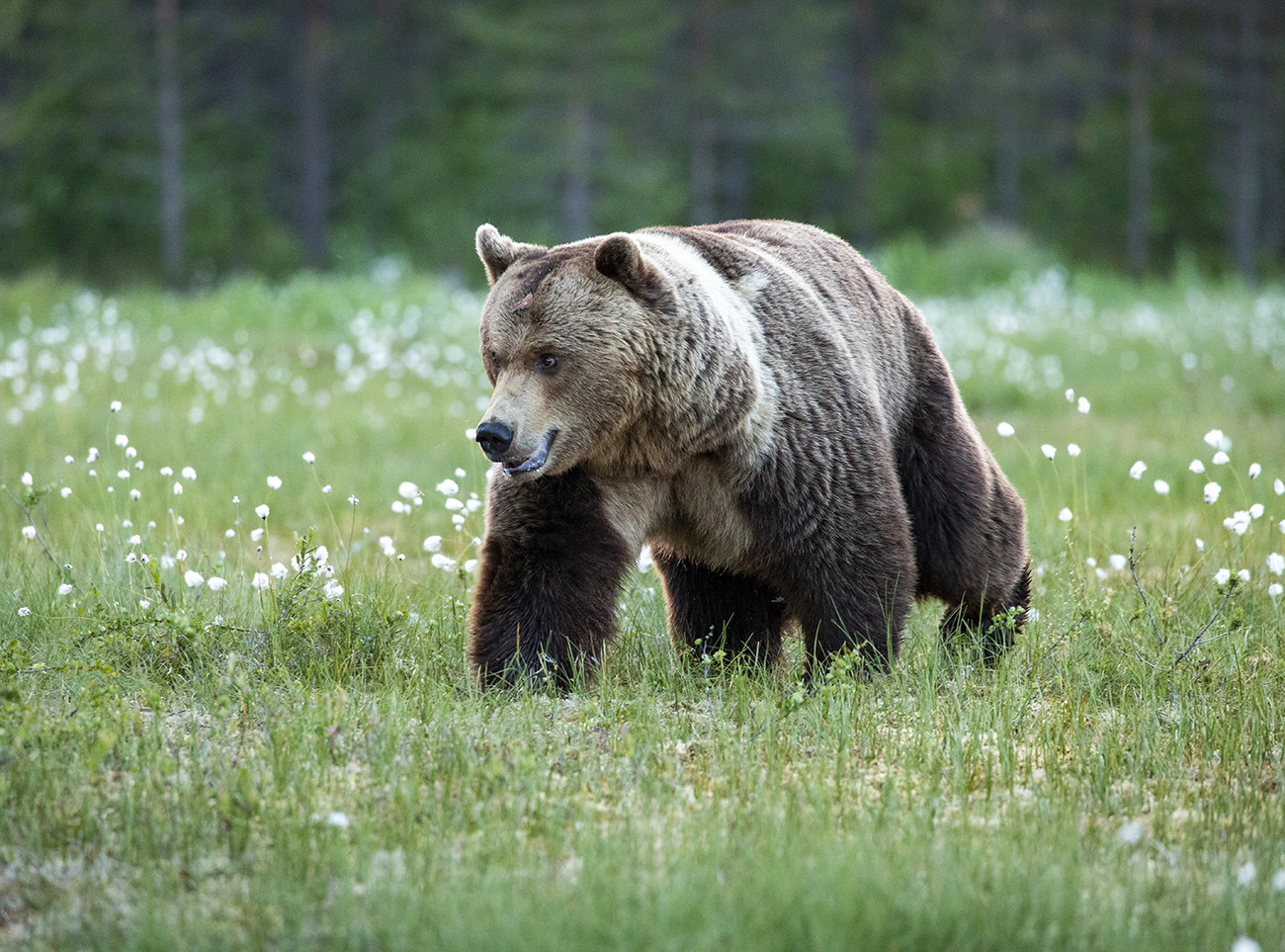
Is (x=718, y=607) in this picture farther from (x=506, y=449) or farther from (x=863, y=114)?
(x=863, y=114)

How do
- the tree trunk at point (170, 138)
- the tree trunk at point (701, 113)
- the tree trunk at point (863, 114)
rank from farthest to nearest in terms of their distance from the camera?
the tree trunk at point (863, 114)
the tree trunk at point (701, 113)
the tree trunk at point (170, 138)

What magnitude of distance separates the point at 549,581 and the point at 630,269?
935 millimetres

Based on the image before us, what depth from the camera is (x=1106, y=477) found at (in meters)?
8.07

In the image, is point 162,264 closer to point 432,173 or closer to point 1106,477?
point 432,173

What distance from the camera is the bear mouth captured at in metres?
3.67

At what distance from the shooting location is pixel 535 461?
3.70m

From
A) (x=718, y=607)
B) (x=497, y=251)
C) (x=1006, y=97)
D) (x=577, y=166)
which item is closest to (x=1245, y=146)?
(x=1006, y=97)

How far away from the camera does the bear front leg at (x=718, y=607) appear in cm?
459

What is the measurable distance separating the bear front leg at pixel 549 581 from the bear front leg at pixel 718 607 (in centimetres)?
65

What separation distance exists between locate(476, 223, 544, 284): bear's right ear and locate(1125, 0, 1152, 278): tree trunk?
1218 inches

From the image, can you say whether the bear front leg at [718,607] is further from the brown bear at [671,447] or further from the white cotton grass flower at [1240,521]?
the white cotton grass flower at [1240,521]

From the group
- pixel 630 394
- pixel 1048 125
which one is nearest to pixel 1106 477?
pixel 630 394

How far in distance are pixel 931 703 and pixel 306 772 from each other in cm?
175

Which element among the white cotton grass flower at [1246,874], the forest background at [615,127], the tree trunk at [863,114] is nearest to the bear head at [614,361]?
the white cotton grass flower at [1246,874]
